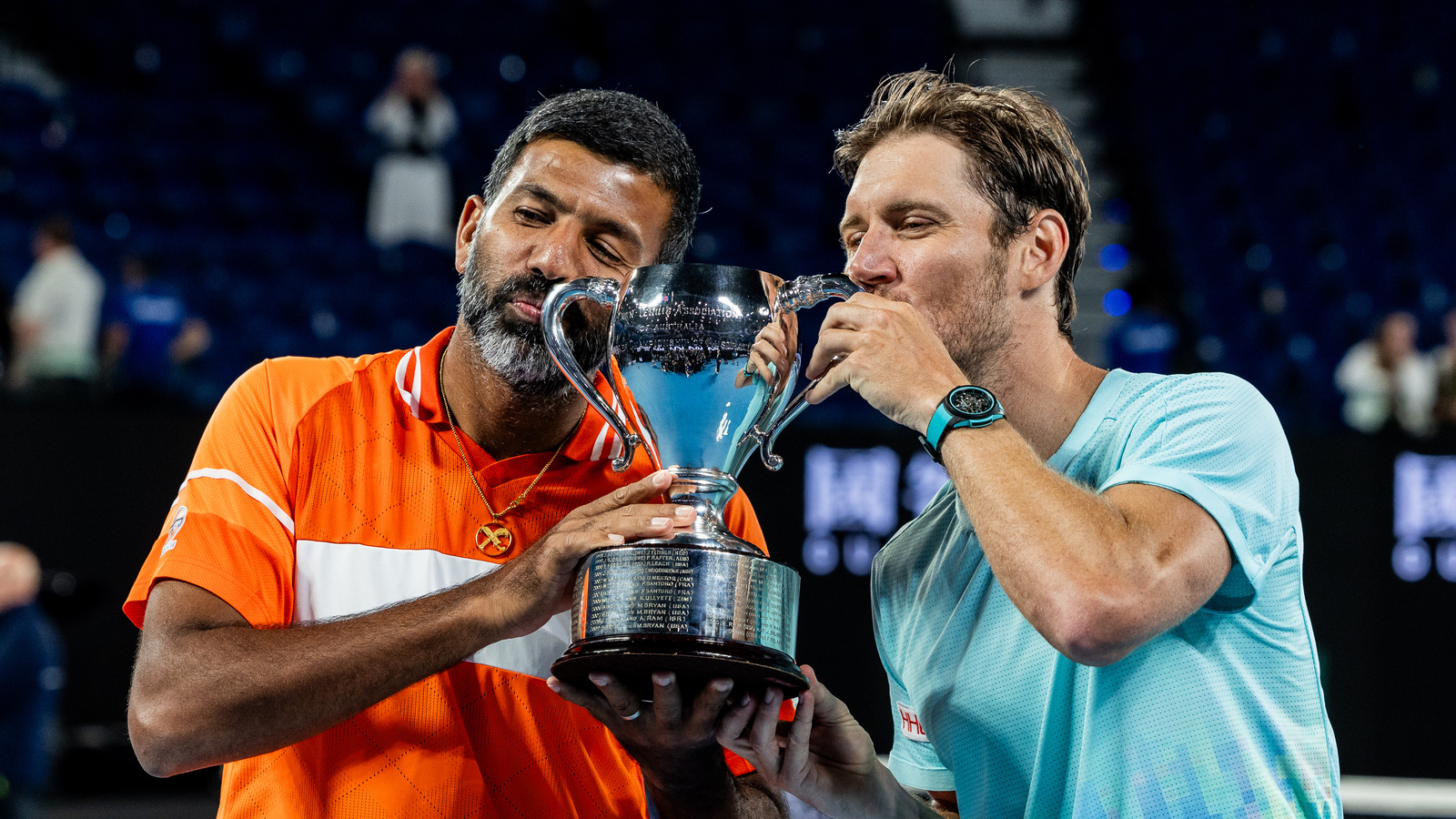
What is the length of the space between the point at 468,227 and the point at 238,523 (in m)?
0.63

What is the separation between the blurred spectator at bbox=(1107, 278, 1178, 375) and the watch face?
18.6 feet

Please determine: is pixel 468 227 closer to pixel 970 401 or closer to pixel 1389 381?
pixel 970 401

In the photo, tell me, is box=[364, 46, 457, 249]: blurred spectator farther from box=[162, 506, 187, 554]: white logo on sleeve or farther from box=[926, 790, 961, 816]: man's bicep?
box=[926, 790, 961, 816]: man's bicep

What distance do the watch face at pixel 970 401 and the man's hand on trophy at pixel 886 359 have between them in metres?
0.02

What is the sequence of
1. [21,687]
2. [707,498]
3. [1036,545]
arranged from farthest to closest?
Result: [21,687] < [707,498] < [1036,545]

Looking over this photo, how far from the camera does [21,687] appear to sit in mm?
5234

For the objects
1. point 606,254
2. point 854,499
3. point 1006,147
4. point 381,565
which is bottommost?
point 854,499

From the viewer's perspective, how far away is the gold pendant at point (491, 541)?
2010 mm

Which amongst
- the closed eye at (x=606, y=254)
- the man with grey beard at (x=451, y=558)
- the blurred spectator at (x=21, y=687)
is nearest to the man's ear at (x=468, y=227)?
the man with grey beard at (x=451, y=558)

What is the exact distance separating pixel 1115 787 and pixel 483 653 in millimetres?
883

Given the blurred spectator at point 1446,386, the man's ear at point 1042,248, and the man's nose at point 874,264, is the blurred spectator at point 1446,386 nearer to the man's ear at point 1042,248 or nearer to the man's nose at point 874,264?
the man's ear at point 1042,248

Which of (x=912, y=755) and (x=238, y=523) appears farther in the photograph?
(x=912, y=755)

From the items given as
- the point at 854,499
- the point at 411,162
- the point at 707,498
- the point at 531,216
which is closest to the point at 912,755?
the point at 707,498

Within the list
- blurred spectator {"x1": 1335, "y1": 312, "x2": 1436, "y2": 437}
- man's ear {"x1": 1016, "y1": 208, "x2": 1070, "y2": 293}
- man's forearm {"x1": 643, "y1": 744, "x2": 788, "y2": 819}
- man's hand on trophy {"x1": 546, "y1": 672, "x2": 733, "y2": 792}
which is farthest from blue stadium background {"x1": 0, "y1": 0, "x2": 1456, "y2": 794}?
man's ear {"x1": 1016, "y1": 208, "x2": 1070, "y2": 293}
